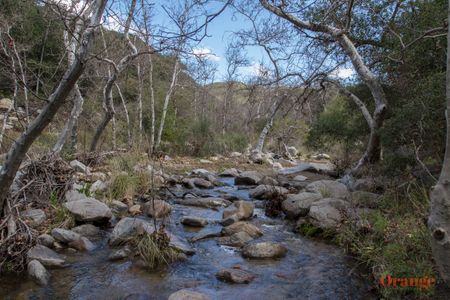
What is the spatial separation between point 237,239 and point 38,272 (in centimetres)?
274

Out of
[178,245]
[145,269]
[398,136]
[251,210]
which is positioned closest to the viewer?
[145,269]

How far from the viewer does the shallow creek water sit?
3.83m

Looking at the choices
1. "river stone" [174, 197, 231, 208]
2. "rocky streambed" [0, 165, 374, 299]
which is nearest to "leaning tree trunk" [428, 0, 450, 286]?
"rocky streambed" [0, 165, 374, 299]

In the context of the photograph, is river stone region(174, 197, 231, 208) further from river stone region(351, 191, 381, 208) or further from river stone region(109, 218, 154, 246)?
river stone region(351, 191, 381, 208)

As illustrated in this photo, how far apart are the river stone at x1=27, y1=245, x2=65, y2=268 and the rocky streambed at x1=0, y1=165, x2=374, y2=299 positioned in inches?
0.8

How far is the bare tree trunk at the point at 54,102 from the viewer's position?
3.26 metres

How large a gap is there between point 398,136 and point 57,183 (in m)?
5.90

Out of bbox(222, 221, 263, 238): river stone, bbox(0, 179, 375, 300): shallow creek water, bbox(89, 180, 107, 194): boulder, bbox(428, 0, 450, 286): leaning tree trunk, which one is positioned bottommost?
bbox(0, 179, 375, 300): shallow creek water

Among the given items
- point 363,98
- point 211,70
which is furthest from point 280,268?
point 211,70

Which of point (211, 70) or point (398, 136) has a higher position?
point (211, 70)

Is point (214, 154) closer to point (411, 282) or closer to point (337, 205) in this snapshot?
point (337, 205)

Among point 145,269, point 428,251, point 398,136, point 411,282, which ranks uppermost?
point 398,136

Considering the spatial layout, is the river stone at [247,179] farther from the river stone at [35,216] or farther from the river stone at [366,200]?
the river stone at [35,216]

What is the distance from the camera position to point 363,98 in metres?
10.5
